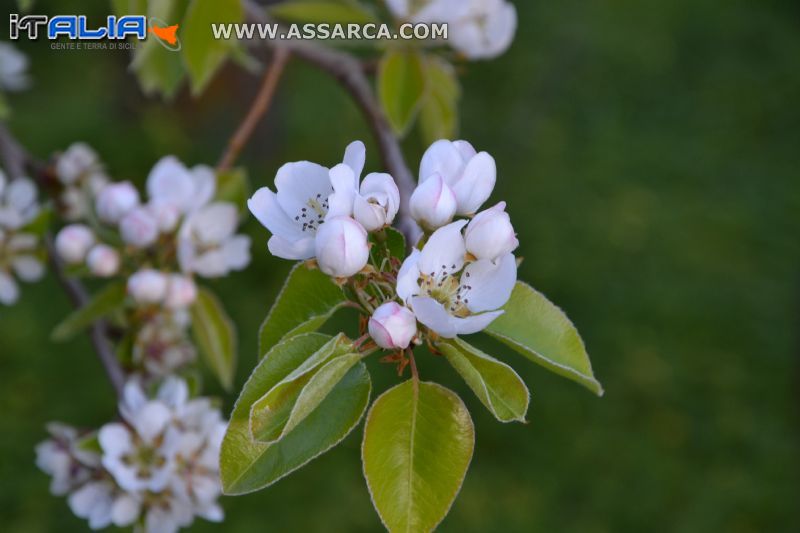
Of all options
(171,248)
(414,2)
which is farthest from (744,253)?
(171,248)

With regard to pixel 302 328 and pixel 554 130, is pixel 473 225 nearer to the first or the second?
pixel 302 328

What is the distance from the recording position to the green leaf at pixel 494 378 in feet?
2.13

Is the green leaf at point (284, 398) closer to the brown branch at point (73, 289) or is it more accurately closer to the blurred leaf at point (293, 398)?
the blurred leaf at point (293, 398)

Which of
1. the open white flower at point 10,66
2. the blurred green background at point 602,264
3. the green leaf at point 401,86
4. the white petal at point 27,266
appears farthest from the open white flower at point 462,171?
the blurred green background at point 602,264

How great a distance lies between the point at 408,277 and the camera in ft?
2.15

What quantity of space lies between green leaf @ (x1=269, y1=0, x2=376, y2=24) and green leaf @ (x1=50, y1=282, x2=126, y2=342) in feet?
1.58

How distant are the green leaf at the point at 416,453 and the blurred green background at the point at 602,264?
214 cm

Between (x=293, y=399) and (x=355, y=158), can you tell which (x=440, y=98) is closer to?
(x=355, y=158)

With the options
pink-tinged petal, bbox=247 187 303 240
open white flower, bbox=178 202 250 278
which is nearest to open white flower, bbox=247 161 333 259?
pink-tinged petal, bbox=247 187 303 240

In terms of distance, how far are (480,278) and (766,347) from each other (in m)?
3.11

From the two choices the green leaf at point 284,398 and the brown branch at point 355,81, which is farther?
the brown branch at point 355,81

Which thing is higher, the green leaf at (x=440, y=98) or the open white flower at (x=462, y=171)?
the open white flower at (x=462, y=171)

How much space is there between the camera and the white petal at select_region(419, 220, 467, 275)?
2.26 feet

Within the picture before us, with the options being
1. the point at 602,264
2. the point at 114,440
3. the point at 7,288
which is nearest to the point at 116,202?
the point at 7,288
